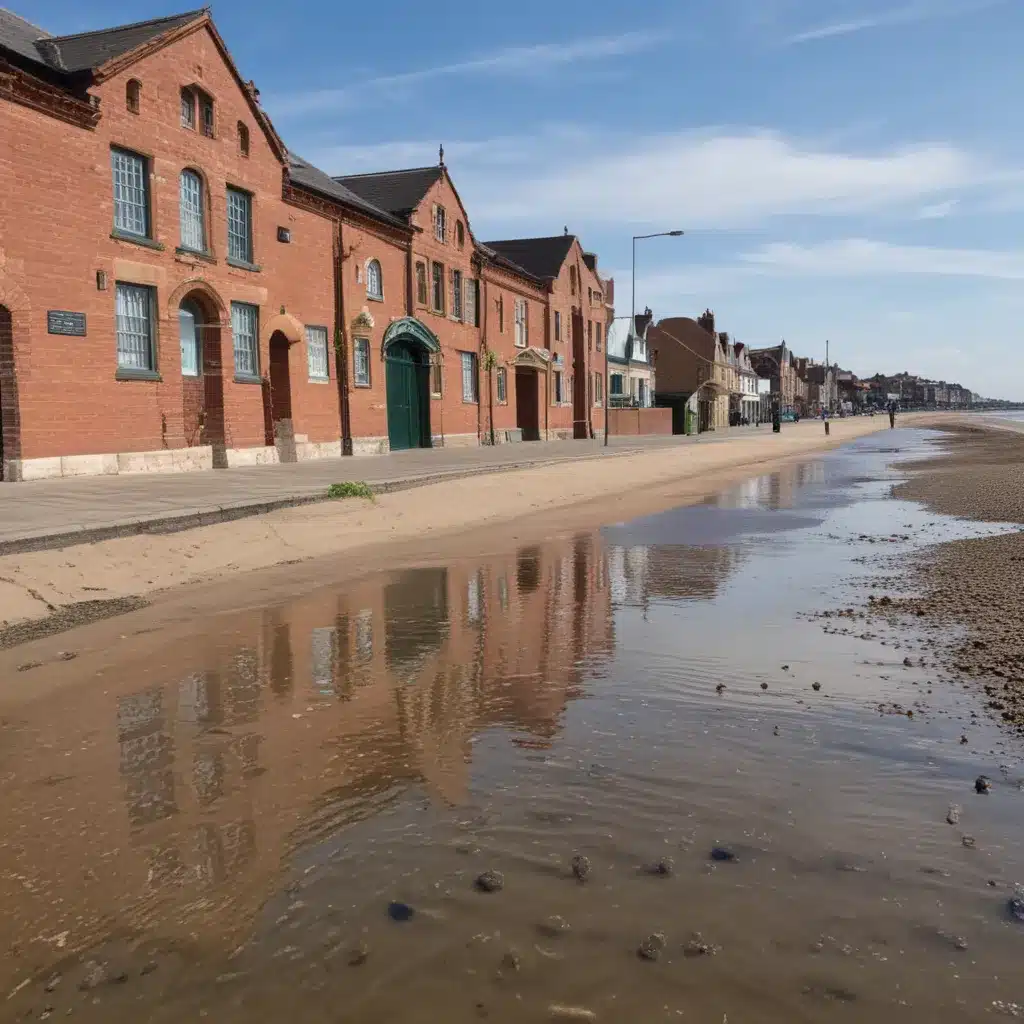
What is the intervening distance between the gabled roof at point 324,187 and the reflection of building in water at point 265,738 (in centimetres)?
1930

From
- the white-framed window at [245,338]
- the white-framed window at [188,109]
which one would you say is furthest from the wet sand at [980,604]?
the white-framed window at [188,109]

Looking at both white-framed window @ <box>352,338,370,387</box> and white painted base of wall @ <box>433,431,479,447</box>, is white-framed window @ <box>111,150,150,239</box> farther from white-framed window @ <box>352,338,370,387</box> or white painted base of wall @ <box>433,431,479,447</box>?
white painted base of wall @ <box>433,431,479,447</box>

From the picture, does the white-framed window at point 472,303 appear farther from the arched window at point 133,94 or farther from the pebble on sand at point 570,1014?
the pebble on sand at point 570,1014

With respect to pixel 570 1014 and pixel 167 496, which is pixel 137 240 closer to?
pixel 167 496

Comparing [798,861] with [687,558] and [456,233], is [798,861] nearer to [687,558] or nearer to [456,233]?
[687,558]

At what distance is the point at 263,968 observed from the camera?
2.65 metres

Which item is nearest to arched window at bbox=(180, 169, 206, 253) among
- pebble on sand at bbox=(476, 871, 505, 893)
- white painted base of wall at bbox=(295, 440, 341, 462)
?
white painted base of wall at bbox=(295, 440, 341, 462)

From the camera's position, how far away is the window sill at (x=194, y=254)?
1969cm

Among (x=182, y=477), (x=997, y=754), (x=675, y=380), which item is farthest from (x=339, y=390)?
(x=675, y=380)

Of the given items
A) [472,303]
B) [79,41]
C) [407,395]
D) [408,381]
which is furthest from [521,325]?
[79,41]

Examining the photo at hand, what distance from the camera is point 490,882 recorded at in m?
3.09

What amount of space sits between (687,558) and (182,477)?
35.4 ft

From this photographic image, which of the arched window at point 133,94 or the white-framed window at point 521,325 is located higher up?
the arched window at point 133,94

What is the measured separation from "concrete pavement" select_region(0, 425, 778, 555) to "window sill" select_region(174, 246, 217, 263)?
4718 mm
